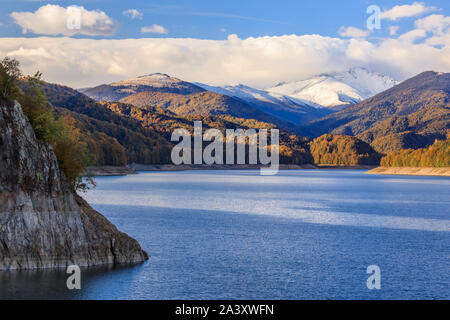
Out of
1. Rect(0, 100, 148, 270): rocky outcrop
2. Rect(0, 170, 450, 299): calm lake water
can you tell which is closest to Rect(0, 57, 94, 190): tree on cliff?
Rect(0, 100, 148, 270): rocky outcrop

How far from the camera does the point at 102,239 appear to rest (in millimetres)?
39562

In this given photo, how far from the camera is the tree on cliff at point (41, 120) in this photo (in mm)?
39125

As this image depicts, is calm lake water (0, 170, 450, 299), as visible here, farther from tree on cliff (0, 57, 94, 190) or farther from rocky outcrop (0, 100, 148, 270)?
tree on cliff (0, 57, 94, 190)

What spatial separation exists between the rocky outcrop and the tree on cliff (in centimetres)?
148

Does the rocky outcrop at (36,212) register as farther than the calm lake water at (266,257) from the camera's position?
Yes

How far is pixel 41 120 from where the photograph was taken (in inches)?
1547

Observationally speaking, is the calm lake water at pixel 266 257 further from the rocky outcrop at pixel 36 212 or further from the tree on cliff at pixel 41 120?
the tree on cliff at pixel 41 120

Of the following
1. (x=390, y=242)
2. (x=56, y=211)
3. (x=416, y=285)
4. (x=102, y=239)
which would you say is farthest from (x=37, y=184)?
(x=390, y=242)

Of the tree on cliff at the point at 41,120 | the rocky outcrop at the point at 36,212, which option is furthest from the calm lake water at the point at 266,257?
the tree on cliff at the point at 41,120

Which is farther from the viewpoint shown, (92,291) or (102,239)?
(102,239)

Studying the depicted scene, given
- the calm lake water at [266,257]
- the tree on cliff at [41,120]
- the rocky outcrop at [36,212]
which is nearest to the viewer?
the calm lake water at [266,257]

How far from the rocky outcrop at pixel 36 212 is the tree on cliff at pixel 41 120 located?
1.48 meters
